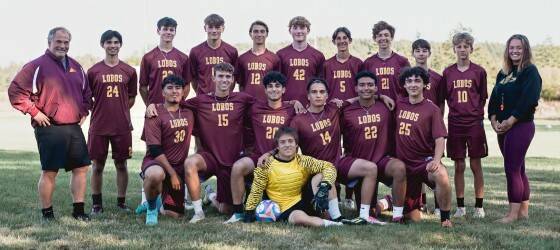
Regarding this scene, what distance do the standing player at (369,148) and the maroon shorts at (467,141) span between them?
0.87 meters

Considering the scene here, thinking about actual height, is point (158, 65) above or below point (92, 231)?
above

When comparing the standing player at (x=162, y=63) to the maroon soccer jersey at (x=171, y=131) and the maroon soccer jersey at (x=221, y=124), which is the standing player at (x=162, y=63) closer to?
the maroon soccer jersey at (x=221, y=124)

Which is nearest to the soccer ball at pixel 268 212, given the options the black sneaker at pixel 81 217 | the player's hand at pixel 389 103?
the player's hand at pixel 389 103

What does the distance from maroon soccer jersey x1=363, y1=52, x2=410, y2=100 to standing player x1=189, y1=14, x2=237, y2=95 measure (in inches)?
70.0

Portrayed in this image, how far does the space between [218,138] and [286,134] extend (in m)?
1.02

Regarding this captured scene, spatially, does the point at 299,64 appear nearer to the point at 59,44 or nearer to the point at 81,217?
the point at 59,44

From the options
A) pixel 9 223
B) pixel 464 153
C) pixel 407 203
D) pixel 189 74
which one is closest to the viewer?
pixel 9 223

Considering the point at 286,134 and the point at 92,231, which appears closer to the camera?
the point at 92,231

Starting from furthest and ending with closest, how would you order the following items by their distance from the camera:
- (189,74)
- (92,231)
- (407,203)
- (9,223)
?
1. (189,74)
2. (407,203)
3. (9,223)
4. (92,231)

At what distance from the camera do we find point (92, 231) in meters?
6.00

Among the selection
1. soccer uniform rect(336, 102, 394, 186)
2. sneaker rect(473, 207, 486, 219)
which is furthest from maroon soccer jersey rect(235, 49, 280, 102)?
sneaker rect(473, 207, 486, 219)

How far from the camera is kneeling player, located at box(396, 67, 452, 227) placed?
6703mm

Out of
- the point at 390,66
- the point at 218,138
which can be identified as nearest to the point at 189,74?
the point at 218,138

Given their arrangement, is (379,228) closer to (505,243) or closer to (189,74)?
(505,243)
